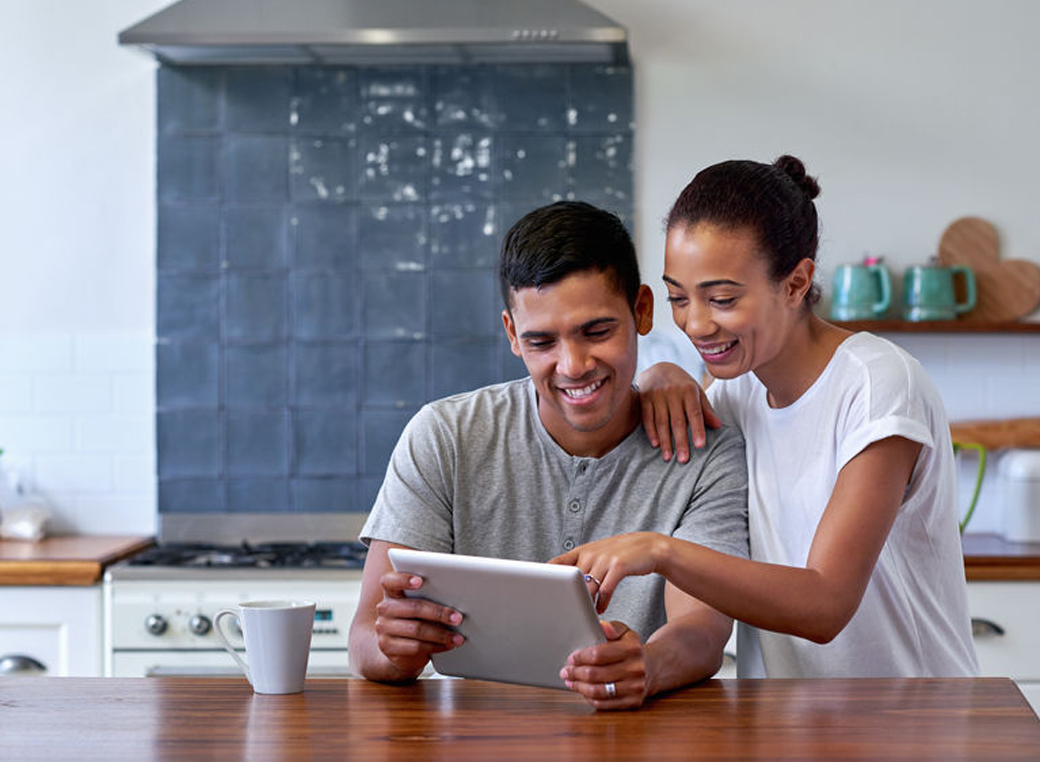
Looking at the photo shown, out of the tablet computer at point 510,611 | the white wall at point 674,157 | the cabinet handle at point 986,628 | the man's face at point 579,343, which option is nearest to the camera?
the tablet computer at point 510,611

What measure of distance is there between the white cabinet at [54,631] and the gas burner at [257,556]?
0.50ft

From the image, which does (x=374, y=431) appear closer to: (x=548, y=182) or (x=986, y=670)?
(x=548, y=182)

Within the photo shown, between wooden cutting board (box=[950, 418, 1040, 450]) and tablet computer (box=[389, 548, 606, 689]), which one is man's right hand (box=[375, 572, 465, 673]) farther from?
wooden cutting board (box=[950, 418, 1040, 450])

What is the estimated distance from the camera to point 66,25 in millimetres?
3443

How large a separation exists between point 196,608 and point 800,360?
Result: 168 cm

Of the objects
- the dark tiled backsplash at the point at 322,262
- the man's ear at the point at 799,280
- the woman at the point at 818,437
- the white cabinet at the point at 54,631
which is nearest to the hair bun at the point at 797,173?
the woman at the point at 818,437

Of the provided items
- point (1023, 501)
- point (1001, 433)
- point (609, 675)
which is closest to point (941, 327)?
point (1001, 433)

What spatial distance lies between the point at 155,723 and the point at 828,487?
0.90 metres

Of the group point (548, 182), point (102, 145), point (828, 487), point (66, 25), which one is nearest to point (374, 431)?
point (548, 182)

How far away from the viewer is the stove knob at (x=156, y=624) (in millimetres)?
2867

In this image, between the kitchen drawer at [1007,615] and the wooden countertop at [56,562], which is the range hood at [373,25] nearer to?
the wooden countertop at [56,562]

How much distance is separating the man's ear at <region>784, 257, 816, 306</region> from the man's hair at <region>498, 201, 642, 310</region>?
0.68 ft

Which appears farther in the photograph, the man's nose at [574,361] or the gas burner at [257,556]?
the gas burner at [257,556]

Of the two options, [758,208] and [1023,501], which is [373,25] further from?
[1023,501]
